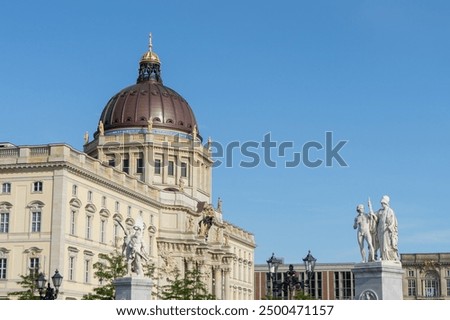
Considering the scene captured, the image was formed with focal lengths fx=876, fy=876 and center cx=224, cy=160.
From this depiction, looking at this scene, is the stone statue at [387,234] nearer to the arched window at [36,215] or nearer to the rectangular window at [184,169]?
the arched window at [36,215]

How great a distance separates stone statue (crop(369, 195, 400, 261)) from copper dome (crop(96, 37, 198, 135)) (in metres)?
75.6

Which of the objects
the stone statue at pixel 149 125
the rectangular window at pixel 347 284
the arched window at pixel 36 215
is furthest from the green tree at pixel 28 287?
the rectangular window at pixel 347 284

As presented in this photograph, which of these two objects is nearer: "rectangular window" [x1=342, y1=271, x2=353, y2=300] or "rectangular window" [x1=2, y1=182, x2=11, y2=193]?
"rectangular window" [x1=2, y1=182, x2=11, y2=193]

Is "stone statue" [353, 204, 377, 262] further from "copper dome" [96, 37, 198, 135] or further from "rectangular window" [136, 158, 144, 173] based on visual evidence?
"copper dome" [96, 37, 198, 135]

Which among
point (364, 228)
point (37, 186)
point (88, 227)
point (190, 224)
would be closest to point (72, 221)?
point (88, 227)

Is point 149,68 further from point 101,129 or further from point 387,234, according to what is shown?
point 387,234

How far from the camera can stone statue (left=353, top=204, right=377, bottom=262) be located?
101 feet

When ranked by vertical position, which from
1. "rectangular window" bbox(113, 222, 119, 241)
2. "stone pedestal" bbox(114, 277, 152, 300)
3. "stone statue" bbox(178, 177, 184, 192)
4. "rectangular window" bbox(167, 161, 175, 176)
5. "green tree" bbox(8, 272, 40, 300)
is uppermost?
"rectangular window" bbox(167, 161, 175, 176)

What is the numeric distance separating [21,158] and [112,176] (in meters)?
11.6

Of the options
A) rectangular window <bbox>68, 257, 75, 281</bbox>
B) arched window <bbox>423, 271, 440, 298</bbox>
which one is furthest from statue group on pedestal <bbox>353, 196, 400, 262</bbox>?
arched window <bbox>423, 271, 440, 298</bbox>

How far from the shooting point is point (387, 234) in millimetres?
30672

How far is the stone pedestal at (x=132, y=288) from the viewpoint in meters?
32.1
